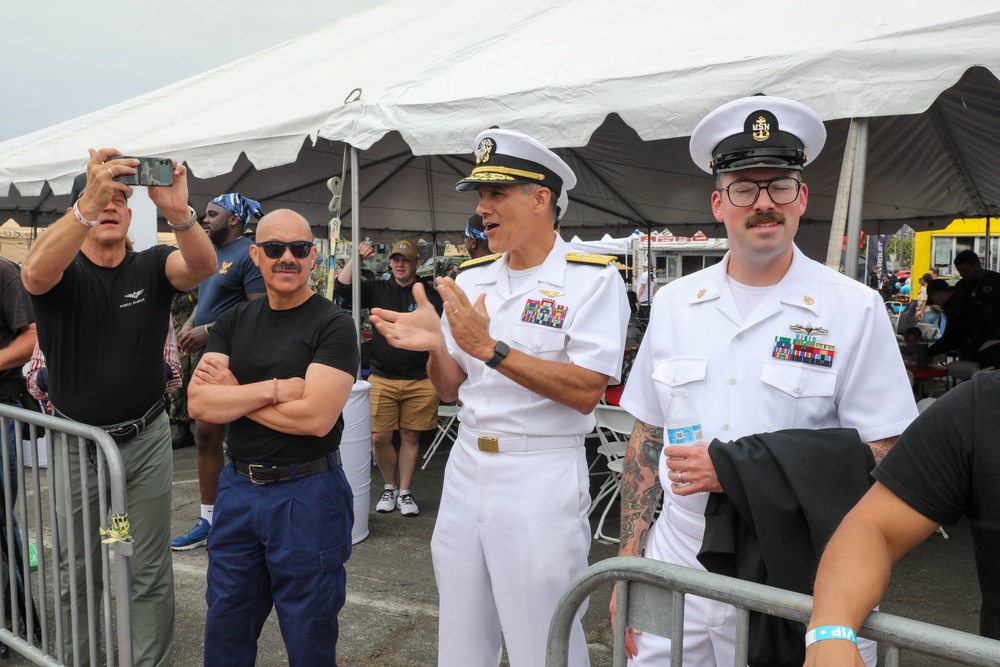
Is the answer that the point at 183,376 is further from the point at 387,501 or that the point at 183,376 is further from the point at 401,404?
the point at 387,501

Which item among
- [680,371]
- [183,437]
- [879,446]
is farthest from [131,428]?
[183,437]

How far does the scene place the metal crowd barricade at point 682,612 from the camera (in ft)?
3.73

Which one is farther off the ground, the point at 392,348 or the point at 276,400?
→ the point at 276,400

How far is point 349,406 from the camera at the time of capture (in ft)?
15.3

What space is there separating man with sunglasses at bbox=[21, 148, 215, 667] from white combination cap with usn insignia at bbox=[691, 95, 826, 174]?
1991mm

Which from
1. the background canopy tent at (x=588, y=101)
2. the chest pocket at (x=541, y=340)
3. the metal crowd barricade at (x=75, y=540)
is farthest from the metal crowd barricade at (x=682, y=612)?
the background canopy tent at (x=588, y=101)

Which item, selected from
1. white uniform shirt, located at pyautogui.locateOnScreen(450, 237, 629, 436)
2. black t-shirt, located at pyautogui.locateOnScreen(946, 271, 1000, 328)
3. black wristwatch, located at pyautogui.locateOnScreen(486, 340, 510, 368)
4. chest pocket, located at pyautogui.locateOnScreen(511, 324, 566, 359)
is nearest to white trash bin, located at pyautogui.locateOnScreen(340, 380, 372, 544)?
white uniform shirt, located at pyautogui.locateOnScreen(450, 237, 629, 436)

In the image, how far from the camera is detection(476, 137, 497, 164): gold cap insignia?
2553mm

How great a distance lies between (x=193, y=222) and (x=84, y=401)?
2.65ft

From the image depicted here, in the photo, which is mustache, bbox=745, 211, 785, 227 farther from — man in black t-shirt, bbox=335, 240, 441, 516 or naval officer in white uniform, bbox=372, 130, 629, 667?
man in black t-shirt, bbox=335, 240, 441, 516

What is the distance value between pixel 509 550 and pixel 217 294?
10.7 feet

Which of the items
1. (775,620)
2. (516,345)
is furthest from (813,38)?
(775,620)

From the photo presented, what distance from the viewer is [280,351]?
2.71m

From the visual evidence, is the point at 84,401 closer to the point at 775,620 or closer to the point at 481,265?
the point at 481,265
